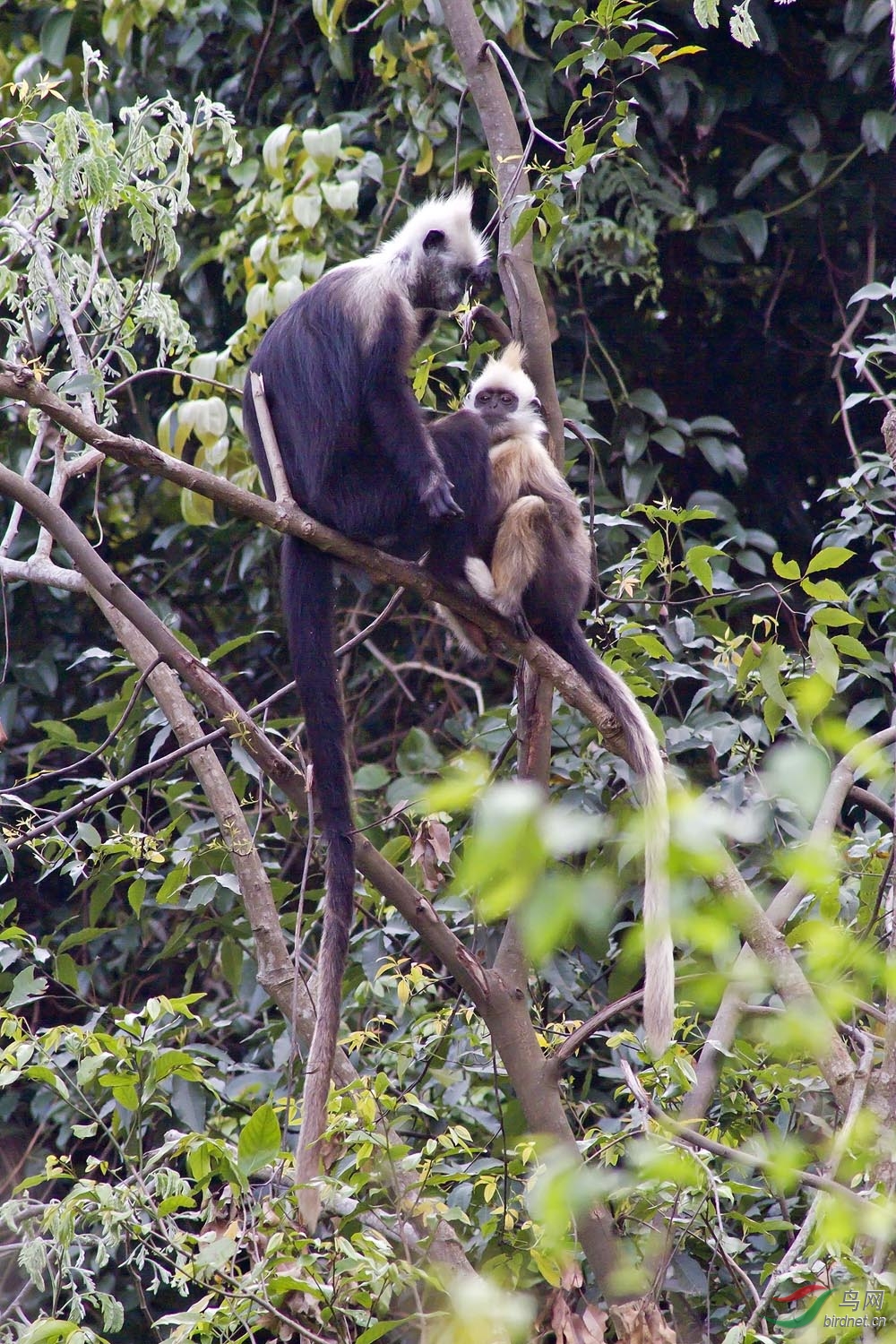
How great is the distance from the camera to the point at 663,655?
3076mm

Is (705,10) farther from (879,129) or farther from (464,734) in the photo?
(464,734)

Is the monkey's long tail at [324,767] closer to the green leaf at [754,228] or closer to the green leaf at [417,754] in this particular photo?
the green leaf at [417,754]

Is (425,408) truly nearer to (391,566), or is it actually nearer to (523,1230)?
(391,566)

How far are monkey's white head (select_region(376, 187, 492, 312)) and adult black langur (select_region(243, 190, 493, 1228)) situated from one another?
0.52 feet

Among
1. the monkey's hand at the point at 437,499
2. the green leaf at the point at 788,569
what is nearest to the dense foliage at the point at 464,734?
the green leaf at the point at 788,569

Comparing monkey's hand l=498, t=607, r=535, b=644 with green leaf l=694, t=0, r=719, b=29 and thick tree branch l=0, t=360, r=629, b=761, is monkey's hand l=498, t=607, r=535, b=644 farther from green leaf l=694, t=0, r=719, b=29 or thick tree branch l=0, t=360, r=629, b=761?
green leaf l=694, t=0, r=719, b=29

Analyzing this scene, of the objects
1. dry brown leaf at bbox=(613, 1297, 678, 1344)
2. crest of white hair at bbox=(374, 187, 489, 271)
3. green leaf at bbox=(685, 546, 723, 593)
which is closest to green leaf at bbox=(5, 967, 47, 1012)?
dry brown leaf at bbox=(613, 1297, 678, 1344)

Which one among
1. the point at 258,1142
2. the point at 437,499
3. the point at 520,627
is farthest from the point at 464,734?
the point at 258,1142

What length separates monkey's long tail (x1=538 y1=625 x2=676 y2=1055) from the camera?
2031mm

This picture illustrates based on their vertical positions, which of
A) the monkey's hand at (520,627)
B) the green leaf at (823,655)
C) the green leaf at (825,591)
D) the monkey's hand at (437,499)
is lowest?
the monkey's hand at (520,627)

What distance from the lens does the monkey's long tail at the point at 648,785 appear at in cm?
203

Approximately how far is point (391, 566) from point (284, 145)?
6.18 feet

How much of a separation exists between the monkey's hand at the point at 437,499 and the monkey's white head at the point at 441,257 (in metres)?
0.68

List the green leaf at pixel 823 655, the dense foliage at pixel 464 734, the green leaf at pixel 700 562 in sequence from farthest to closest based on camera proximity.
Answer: the green leaf at pixel 700 562, the green leaf at pixel 823 655, the dense foliage at pixel 464 734
